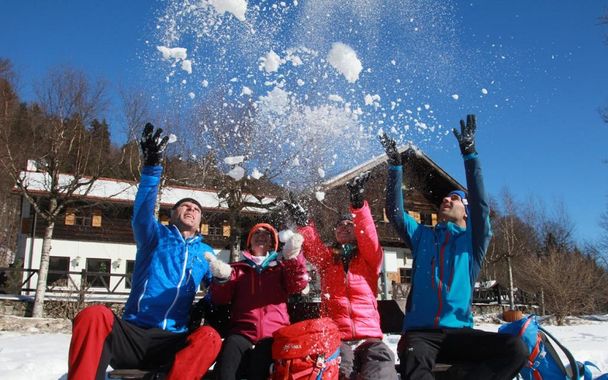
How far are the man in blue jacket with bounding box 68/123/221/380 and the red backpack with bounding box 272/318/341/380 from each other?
49cm

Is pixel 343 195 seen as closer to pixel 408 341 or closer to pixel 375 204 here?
pixel 375 204

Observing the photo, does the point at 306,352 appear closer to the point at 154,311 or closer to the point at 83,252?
the point at 154,311

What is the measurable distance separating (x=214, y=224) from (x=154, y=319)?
1051 inches

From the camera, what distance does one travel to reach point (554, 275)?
60.5 ft

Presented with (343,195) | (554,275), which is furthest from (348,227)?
(554,275)

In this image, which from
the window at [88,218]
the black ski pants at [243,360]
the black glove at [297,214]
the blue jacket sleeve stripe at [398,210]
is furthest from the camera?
the window at [88,218]

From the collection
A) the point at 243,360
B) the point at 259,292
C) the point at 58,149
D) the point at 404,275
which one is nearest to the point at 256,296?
the point at 259,292

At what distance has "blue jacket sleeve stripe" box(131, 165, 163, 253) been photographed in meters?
3.73

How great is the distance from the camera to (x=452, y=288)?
11.9ft

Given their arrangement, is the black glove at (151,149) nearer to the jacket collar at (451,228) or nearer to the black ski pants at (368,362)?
the black ski pants at (368,362)

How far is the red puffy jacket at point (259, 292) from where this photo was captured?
369 centimetres

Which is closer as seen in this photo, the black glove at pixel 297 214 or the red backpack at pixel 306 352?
the red backpack at pixel 306 352

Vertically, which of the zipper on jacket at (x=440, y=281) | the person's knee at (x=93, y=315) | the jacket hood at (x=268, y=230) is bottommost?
the person's knee at (x=93, y=315)

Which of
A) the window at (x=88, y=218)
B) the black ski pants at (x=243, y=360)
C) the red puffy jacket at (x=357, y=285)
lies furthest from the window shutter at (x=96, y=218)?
the black ski pants at (x=243, y=360)
